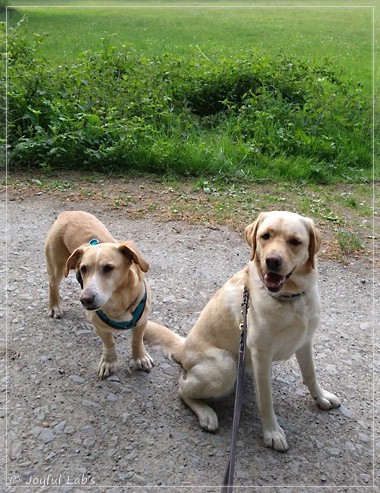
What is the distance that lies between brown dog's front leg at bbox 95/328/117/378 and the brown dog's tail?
31 centimetres

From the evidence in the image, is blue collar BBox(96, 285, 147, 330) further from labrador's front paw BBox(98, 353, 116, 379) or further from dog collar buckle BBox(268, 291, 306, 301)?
dog collar buckle BBox(268, 291, 306, 301)

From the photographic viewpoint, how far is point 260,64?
28.7 feet

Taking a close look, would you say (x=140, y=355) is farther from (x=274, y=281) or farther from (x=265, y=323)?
(x=274, y=281)

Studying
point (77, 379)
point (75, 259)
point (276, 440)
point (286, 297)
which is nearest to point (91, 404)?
point (77, 379)

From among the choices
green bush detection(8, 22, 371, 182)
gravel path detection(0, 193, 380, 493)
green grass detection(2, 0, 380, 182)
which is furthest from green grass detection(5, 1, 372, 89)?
gravel path detection(0, 193, 380, 493)

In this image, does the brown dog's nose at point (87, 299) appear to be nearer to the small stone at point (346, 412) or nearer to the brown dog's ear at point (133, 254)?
the brown dog's ear at point (133, 254)

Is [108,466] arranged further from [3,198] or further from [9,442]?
[3,198]

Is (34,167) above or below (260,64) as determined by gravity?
below

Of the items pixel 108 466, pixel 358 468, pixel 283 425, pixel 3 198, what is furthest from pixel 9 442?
pixel 3 198

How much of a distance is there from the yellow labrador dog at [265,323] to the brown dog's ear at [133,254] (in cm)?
48

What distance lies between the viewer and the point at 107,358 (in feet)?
10.8

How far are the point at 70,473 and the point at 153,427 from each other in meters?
0.54

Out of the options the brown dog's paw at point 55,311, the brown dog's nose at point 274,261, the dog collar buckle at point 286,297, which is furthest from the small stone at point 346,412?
the brown dog's paw at point 55,311

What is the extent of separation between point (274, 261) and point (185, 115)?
5995 millimetres
